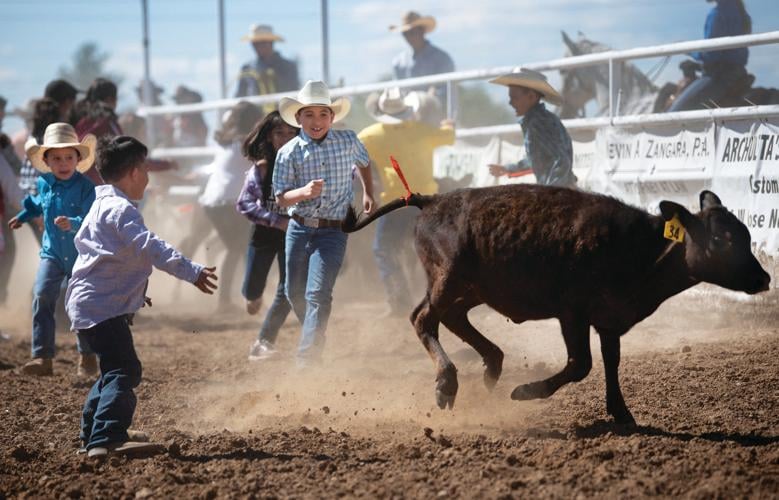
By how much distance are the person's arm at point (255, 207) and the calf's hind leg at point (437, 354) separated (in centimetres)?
223

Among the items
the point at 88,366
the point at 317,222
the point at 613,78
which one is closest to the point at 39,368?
the point at 88,366

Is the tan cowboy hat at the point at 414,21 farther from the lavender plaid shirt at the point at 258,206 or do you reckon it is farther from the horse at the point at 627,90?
the lavender plaid shirt at the point at 258,206

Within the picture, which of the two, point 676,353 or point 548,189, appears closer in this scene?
point 548,189

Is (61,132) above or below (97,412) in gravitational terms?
above

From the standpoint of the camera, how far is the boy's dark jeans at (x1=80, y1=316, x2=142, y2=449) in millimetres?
5453

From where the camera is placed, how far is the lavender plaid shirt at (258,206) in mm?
8344

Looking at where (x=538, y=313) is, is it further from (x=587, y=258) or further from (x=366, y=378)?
(x=366, y=378)

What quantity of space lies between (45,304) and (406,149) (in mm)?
3767

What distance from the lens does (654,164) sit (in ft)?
30.2

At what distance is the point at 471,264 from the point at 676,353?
2326 mm

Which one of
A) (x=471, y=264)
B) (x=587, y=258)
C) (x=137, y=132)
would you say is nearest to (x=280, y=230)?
(x=471, y=264)

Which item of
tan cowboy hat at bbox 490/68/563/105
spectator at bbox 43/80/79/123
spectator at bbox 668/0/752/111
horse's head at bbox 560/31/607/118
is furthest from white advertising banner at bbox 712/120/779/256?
spectator at bbox 43/80/79/123

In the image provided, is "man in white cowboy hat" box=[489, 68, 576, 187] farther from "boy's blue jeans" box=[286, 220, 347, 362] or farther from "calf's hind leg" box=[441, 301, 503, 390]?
"calf's hind leg" box=[441, 301, 503, 390]

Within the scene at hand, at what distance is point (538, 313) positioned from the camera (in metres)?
5.82
